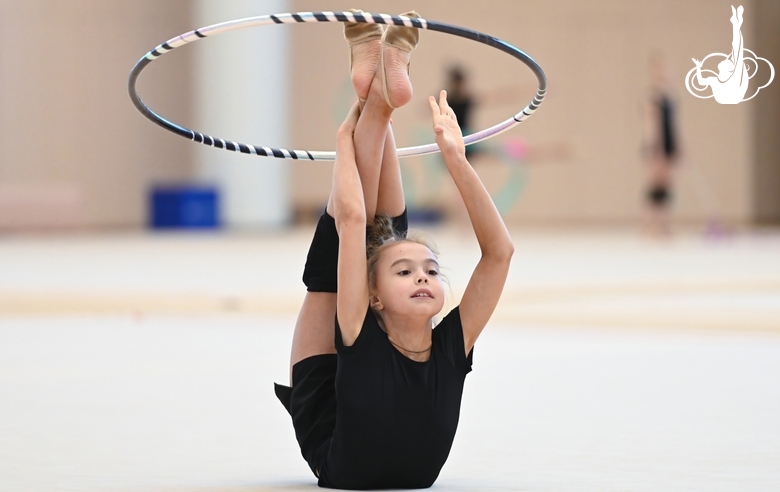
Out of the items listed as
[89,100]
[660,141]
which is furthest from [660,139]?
[89,100]

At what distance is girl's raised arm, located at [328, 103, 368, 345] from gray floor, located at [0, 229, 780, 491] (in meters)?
0.37

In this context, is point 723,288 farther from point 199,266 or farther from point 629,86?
point 629,86

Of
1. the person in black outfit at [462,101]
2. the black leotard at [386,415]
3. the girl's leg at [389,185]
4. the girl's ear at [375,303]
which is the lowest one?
the black leotard at [386,415]

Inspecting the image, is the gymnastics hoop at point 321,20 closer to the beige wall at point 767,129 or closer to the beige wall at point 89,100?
the beige wall at point 89,100

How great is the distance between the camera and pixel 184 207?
580 inches

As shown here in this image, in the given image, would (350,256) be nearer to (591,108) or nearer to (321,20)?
(321,20)

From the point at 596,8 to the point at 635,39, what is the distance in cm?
71

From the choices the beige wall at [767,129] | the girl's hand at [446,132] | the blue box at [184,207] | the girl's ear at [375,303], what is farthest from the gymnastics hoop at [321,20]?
the beige wall at [767,129]

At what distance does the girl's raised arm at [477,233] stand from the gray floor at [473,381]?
36 centimetres

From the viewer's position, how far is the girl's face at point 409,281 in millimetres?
2275

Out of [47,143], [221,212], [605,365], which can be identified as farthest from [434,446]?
[47,143]

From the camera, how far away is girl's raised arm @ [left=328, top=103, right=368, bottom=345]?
2.26 metres

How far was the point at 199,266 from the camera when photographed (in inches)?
337

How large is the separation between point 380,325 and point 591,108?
1423 cm
